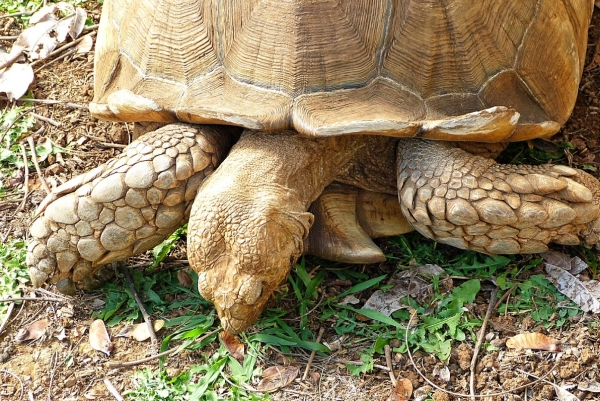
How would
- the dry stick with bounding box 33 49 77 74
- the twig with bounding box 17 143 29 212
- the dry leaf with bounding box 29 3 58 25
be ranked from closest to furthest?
1. the twig with bounding box 17 143 29 212
2. the dry stick with bounding box 33 49 77 74
3. the dry leaf with bounding box 29 3 58 25

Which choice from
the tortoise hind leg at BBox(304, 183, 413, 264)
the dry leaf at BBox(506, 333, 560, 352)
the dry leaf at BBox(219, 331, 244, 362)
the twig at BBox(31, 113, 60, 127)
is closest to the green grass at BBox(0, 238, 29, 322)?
the twig at BBox(31, 113, 60, 127)

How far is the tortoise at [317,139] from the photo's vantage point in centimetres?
334

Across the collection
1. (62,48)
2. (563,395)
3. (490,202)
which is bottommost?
(563,395)

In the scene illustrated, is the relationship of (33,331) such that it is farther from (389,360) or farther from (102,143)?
(389,360)

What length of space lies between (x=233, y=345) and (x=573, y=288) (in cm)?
170

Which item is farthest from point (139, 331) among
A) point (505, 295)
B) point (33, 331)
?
point (505, 295)

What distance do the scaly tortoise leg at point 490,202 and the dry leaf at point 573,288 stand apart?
0.14 meters

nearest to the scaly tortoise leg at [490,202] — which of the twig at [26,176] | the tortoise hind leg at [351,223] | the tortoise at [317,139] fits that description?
the tortoise at [317,139]

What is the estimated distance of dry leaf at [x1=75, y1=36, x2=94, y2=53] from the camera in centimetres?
538

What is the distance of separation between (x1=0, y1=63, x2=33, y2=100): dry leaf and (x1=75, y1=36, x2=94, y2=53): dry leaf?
382mm

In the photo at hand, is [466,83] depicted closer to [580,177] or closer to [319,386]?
[580,177]

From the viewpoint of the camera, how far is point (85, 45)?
5.40 meters

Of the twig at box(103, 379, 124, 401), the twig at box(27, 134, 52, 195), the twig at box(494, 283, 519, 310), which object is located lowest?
the twig at box(103, 379, 124, 401)

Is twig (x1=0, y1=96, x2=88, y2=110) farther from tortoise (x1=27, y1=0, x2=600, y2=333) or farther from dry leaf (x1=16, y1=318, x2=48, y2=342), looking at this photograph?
dry leaf (x1=16, y1=318, x2=48, y2=342)
